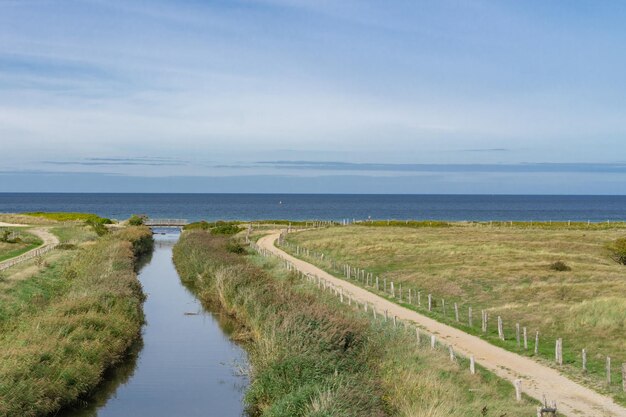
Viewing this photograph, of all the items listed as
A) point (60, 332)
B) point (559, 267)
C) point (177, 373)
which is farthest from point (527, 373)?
point (559, 267)

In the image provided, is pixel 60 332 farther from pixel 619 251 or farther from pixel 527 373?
pixel 619 251

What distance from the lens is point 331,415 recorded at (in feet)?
51.2

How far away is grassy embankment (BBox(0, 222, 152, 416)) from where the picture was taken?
1961 centimetres

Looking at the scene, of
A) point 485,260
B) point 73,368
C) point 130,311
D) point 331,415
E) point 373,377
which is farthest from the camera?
point 485,260

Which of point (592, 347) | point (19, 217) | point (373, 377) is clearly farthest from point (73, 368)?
point (19, 217)

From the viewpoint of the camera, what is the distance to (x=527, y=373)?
22.9 meters

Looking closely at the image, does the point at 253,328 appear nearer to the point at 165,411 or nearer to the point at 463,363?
the point at 165,411

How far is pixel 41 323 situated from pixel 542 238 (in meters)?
60.9

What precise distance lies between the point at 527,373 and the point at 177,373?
13148 millimetres

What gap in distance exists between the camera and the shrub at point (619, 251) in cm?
5800

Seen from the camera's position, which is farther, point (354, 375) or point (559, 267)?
point (559, 267)

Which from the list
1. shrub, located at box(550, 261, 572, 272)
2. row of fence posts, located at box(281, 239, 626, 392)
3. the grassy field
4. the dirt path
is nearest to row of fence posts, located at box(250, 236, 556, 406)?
the dirt path

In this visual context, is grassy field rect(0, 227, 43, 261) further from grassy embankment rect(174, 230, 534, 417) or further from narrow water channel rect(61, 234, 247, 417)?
grassy embankment rect(174, 230, 534, 417)

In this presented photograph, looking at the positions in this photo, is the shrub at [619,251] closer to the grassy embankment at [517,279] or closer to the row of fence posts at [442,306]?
the grassy embankment at [517,279]
